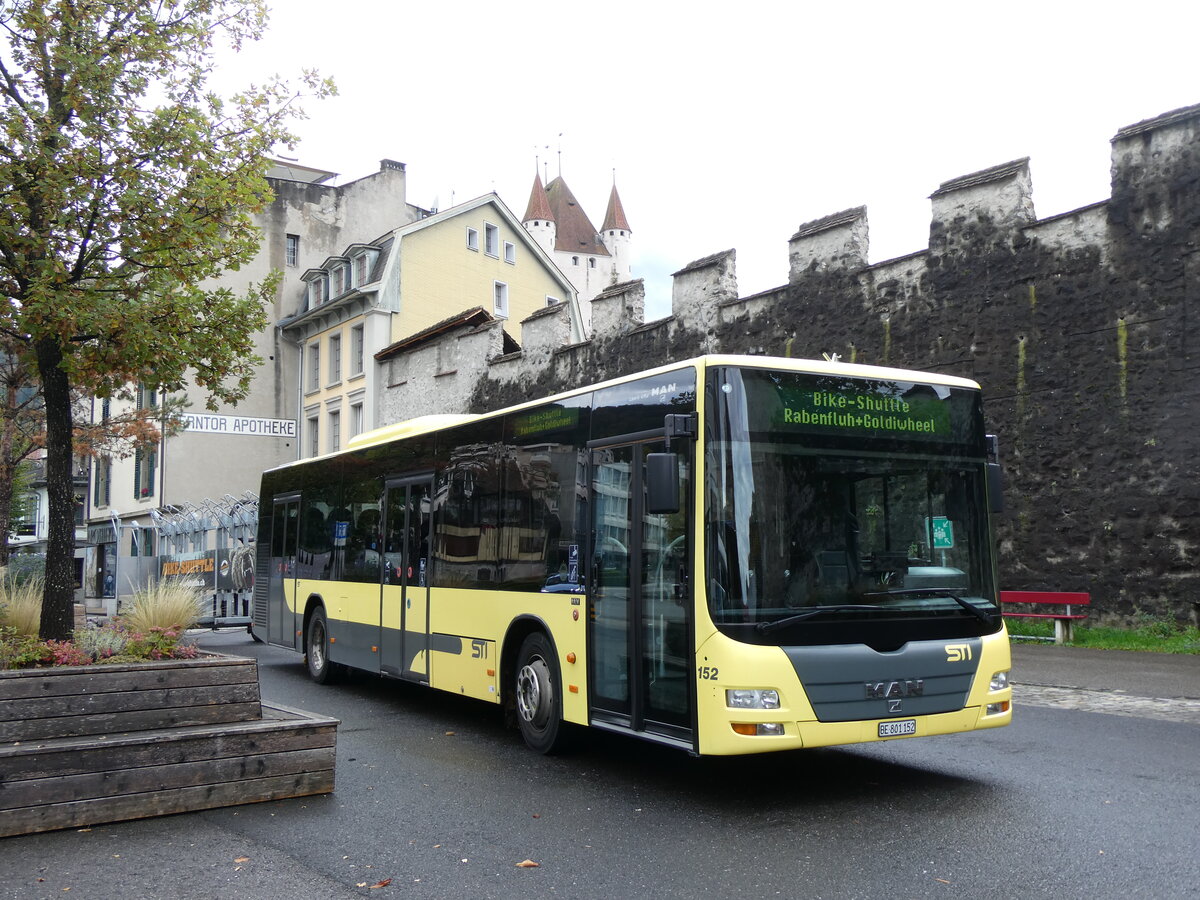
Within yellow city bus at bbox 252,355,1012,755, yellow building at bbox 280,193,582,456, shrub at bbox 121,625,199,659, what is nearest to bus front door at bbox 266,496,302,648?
yellow city bus at bbox 252,355,1012,755

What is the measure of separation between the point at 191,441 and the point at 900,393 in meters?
38.1

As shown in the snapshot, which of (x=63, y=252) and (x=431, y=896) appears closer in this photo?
(x=431, y=896)

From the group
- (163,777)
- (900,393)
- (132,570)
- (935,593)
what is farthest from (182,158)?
(132,570)

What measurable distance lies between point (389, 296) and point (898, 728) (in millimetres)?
32030

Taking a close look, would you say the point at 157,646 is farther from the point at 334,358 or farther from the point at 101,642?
the point at 334,358

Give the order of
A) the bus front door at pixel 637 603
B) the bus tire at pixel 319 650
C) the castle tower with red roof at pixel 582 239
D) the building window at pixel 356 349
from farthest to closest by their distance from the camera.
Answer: the castle tower with red roof at pixel 582 239, the building window at pixel 356 349, the bus tire at pixel 319 650, the bus front door at pixel 637 603

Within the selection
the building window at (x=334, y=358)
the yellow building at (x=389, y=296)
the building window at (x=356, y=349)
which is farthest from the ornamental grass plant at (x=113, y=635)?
the building window at (x=334, y=358)

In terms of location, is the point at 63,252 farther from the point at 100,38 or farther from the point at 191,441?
the point at 191,441

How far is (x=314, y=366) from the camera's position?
40500mm

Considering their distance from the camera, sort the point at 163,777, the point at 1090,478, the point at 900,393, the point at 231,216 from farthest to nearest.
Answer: the point at 1090,478, the point at 231,216, the point at 900,393, the point at 163,777

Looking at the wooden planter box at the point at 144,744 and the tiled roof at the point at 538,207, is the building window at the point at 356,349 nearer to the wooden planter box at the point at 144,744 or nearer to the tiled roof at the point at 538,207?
the wooden planter box at the point at 144,744

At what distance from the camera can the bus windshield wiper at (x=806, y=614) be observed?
652cm

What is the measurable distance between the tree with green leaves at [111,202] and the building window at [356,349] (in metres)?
27.9

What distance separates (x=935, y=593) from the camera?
710cm
